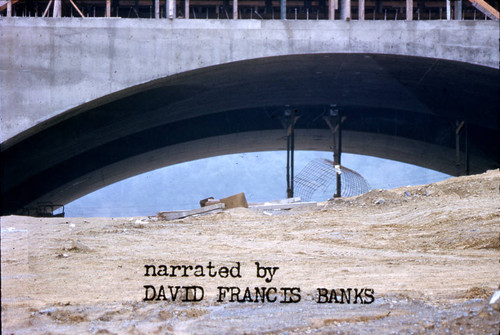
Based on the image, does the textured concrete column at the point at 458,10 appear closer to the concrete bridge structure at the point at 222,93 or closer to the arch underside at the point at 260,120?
the concrete bridge structure at the point at 222,93

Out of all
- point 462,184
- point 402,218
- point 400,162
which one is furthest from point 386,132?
point 402,218

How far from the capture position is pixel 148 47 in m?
14.9

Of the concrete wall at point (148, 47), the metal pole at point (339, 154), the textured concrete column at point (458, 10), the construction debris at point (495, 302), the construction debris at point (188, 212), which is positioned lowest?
the construction debris at point (188, 212)

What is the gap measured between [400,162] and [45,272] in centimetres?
1385

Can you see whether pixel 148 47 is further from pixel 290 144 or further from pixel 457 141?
pixel 457 141

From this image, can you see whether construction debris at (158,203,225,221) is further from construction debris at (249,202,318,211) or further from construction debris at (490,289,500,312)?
construction debris at (490,289,500,312)

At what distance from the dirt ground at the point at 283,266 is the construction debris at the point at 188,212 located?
0.40 metres

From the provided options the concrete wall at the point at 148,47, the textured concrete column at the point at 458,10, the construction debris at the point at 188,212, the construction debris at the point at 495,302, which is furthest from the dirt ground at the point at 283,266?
the textured concrete column at the point at 458,10

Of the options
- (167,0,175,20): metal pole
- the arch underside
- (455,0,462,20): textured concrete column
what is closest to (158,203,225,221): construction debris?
the arch underside

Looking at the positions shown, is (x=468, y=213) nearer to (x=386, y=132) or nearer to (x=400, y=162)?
(x=400, y=162)

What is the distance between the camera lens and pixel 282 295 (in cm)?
604

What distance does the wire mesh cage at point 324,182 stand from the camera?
1602 cm

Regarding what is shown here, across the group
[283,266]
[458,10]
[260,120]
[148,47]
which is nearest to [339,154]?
[260,120]

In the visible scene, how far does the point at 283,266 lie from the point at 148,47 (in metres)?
9.30
